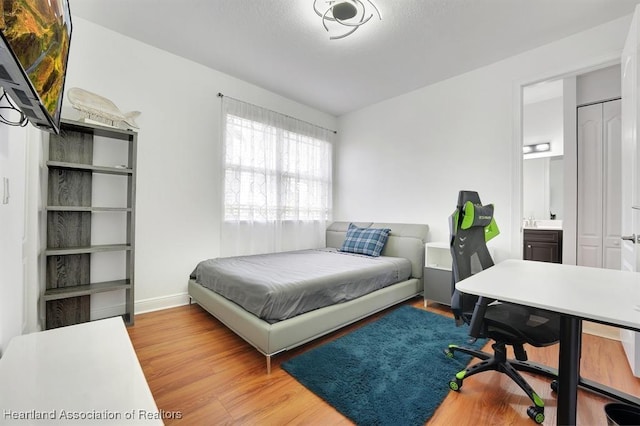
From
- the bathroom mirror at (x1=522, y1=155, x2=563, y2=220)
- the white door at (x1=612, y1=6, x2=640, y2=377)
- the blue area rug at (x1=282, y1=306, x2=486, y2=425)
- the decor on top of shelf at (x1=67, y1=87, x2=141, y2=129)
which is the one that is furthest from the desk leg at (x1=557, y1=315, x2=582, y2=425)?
the bathroom mirror at (x1=522, y1=155, x2=563, y2=220)

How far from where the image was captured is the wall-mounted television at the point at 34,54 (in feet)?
2.10

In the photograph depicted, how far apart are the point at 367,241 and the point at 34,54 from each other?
10.6 ft

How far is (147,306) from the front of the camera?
9.07 feet

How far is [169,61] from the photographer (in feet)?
9.57

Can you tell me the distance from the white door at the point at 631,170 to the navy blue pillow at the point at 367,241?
2091 mm

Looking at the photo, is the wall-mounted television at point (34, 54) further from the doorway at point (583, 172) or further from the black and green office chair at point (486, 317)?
the doorway at point (583, 172)

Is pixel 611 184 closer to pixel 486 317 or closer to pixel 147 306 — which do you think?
pixel 486 317

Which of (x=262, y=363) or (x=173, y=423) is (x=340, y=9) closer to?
(x=262, y=363)

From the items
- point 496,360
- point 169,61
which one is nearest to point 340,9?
point 169,61

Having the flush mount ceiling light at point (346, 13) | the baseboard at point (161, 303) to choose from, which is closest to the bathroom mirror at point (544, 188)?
the flush mount ceiling light at point (346, 13)

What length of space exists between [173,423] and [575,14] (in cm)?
403

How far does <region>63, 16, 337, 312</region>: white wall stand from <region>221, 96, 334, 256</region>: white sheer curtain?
17 cm

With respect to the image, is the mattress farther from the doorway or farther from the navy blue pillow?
the doorway

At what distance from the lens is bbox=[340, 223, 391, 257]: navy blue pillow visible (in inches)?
137
